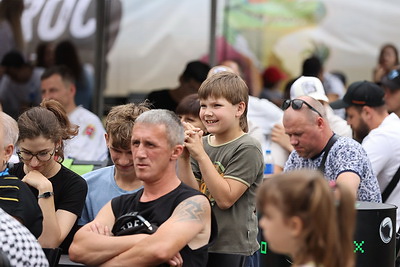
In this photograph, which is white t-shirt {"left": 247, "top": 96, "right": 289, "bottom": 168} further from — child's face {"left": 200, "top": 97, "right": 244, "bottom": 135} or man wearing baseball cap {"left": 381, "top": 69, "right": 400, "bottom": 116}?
child's face {"left": 200, "top": 97, "right": 244, "bottom": 135}

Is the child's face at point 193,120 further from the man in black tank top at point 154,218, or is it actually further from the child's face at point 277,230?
the child's face at point 277,230

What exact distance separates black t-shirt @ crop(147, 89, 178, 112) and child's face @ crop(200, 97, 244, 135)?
3409 millimetres

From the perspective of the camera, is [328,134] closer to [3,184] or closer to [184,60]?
[3,184]

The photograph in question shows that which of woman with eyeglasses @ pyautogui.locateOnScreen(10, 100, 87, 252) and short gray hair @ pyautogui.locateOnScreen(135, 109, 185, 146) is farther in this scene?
woman with eyeglasses @ pyautogui.locateOnScreen(10, 100, 87, 252)

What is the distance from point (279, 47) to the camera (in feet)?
42.0

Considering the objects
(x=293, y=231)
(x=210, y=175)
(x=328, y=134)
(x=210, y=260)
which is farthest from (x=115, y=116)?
(x=293, y=231)

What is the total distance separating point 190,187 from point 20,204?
822mm

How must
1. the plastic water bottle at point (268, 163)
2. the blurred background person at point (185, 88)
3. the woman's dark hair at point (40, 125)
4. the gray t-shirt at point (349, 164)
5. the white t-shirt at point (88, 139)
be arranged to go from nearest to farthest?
the woman's dark hair at point (40, 125) < the gray t-shirt at point (349, 164) < the plastic water bottle at point (268, 163) < the white t-shirt at point (88, 139) < the blurred background person at point (185, 88)

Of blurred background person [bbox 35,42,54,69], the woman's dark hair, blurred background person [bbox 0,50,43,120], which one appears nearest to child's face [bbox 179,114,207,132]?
the woman's dark hair

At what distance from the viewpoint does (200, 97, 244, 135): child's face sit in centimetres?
464

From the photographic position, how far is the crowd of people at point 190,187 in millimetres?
2934

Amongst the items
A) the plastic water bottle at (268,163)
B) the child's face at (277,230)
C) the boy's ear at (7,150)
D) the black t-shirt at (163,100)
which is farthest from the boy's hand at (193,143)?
the black t-shirt at (163,100)

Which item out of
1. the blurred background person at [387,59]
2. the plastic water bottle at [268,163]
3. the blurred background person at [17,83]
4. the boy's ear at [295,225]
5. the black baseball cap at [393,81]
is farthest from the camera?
the blurred background person at [387,59]

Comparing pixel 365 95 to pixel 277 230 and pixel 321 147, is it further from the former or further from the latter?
pixel 277 230
